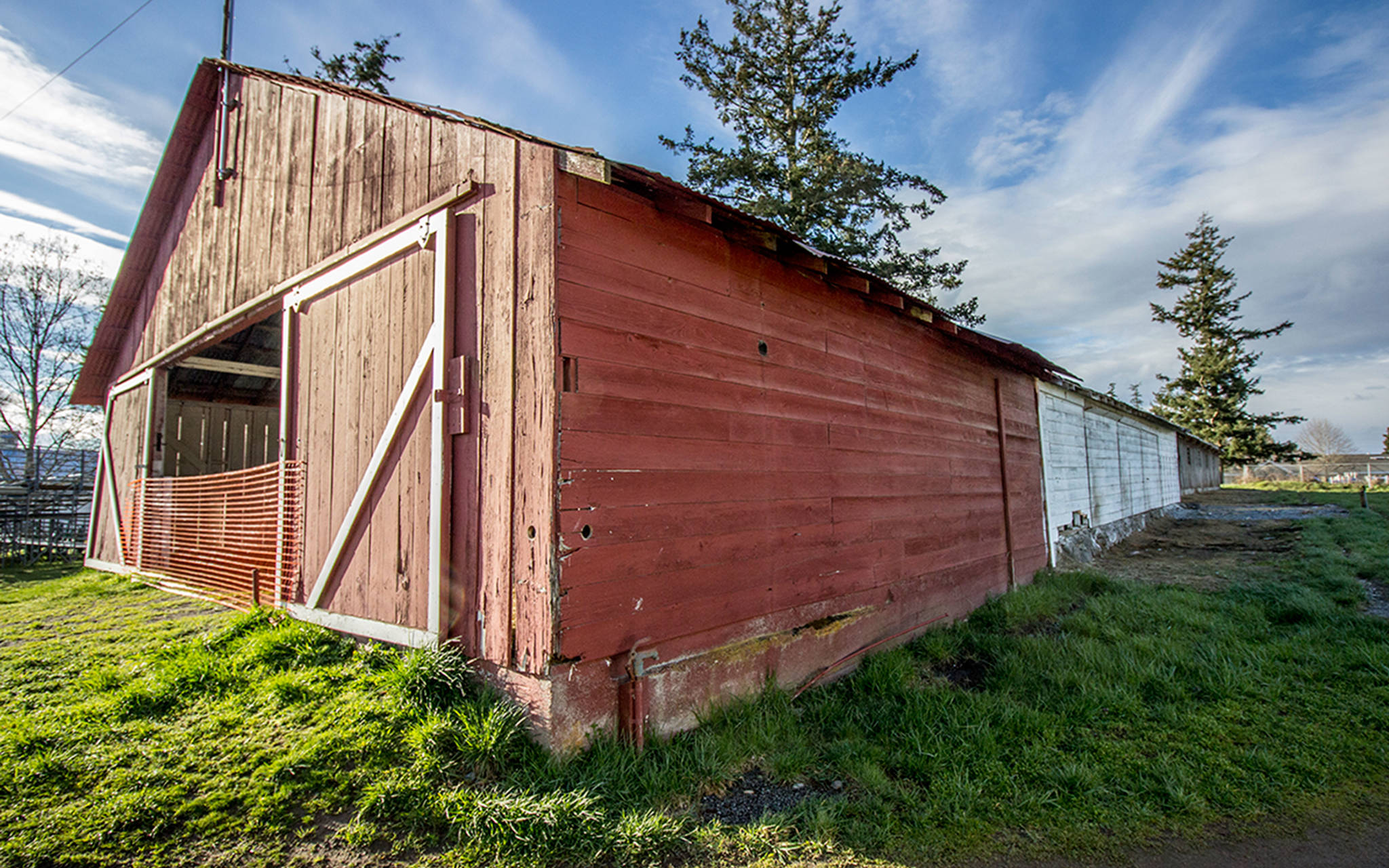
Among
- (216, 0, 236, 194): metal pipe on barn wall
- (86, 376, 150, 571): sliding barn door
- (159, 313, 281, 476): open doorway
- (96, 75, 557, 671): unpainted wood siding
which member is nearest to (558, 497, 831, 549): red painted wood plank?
(96, 75, 557, 671): unpainted wood siding

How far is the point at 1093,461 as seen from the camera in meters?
13.2

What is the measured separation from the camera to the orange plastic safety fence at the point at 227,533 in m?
5.06

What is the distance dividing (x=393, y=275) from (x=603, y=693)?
298cm

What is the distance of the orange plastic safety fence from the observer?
16.6 ft

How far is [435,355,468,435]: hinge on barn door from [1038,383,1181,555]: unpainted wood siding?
9.25 m

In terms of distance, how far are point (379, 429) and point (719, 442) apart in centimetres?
223

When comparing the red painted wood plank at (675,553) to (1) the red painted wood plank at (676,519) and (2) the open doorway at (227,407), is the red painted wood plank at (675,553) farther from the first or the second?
(2) the open doorway at (227,407)

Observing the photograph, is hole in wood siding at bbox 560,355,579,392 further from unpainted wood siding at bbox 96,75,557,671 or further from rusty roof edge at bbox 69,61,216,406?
rusty roof edge at bbox 69,61,216,406

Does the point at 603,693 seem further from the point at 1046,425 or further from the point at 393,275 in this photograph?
the point at 1046,425

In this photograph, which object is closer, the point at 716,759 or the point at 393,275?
the point at 716,759

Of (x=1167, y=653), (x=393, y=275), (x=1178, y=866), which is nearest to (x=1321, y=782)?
(x=1178, y=866)

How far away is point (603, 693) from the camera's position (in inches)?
133

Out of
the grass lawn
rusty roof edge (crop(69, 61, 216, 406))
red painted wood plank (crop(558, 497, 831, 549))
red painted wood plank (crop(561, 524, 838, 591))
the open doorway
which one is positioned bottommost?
the grass lawn

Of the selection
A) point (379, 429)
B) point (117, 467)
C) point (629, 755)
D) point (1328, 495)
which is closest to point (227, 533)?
point (379, 429)
